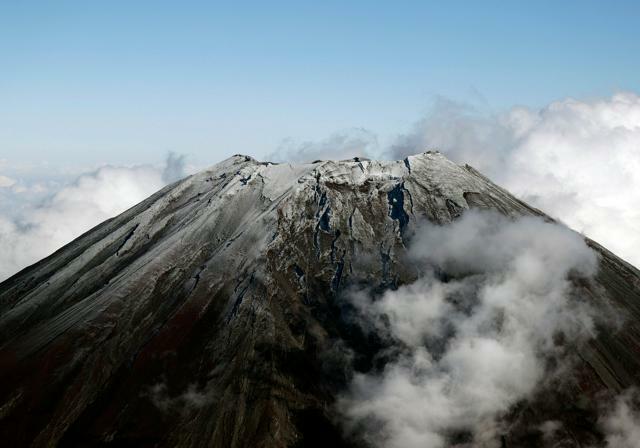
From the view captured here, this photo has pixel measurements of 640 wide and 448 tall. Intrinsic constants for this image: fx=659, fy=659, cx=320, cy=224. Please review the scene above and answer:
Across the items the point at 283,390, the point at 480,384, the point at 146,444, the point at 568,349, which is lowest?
the point at 146,444

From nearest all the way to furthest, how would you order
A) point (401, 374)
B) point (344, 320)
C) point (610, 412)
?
point (610, 412) < point (401, 374) < point (344, 320)

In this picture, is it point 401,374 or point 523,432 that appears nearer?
point 523,432

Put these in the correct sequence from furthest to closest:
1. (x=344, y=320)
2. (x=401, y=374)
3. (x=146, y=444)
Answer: (x=344, y=320) → (x=401, y=374) → (x=146, y=444)

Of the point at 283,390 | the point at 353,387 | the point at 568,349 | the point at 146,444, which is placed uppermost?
the point at 568,349

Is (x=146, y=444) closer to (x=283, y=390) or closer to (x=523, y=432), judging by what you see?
(x=283, y=390)

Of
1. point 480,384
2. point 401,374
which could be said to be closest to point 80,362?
point 401,374

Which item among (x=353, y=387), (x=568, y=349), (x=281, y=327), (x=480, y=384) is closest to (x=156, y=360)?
(x=281, y=327)

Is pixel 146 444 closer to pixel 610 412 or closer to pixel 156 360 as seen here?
pixel 156 360

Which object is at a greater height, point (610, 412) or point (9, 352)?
point (610, 412)

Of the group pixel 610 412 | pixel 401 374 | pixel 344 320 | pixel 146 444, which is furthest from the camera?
pixel 344 320
